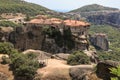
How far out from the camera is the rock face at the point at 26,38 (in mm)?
80812

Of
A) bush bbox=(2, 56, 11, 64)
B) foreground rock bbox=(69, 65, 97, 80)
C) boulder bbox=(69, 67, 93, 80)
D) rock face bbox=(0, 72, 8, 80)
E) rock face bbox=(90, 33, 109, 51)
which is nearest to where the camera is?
foreground rock bbox=(69, 65, 97, 80)

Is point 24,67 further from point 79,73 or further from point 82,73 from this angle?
point 82,73

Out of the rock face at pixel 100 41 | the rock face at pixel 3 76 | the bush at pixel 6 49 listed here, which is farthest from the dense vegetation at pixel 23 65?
the rock face at pixel 100 41

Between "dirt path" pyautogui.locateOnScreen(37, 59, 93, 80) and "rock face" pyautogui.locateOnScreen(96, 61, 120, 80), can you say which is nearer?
"rock face" pyautogui.locateOnScreen(96, 61, 120, 80)

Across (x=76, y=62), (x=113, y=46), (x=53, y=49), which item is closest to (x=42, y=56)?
(x=76, y=62)

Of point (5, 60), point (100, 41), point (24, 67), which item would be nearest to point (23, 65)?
point (24, 67)

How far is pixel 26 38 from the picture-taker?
8144cm

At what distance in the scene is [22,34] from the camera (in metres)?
81.7

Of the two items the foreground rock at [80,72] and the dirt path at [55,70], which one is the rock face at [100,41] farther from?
the foreground rock at [80,72]

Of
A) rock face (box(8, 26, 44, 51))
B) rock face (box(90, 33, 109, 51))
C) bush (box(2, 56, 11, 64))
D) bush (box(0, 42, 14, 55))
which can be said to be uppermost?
bush (box(0, 42, 14, 55))

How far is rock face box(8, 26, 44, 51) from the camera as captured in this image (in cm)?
8081

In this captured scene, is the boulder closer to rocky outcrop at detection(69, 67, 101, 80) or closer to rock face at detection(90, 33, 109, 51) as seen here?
rocky outcrop at detection(69, 67, 101, 80)

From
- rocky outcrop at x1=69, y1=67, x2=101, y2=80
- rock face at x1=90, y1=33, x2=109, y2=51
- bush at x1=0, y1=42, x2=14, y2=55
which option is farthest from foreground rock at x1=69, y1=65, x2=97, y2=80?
rock face at x1=90, y1=33, x2=109, y2=51

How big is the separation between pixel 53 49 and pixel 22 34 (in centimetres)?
809
